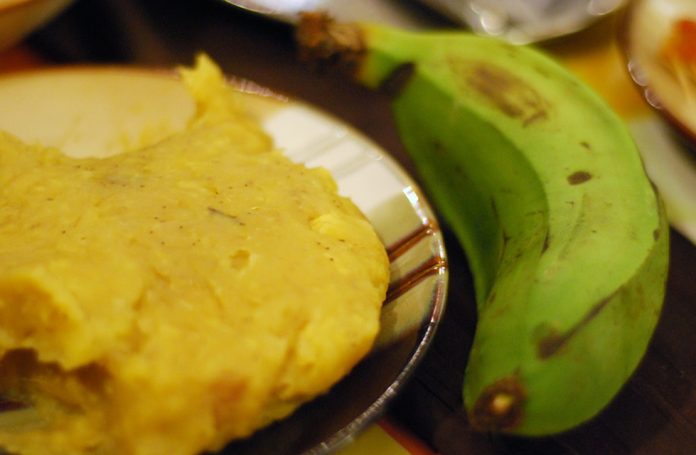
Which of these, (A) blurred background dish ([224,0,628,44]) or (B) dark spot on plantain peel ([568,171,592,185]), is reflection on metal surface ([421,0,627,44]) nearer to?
(A) blurred background dish ([224,0,628,44])

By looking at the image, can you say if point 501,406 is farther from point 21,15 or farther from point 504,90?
point 21,15

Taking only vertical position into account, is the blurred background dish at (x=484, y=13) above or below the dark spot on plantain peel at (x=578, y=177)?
below

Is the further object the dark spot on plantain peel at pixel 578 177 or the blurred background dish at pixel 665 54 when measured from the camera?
the blurred background dish at pixel 665 54

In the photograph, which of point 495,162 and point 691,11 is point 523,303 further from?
point 691,11

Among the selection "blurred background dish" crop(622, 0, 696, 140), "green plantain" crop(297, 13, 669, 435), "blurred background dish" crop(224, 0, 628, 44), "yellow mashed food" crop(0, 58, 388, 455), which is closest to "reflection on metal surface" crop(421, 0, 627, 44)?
"blurred background dish" crop(224, 0, 628, 44)

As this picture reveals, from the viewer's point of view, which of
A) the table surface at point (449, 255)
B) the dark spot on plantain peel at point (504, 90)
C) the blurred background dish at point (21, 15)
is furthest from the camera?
the blurred background dish at point (21, 15)

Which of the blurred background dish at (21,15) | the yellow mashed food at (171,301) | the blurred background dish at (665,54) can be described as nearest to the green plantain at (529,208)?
the yellow mashed food at (171,301)

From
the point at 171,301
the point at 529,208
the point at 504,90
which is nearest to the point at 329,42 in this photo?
the point at 504,90

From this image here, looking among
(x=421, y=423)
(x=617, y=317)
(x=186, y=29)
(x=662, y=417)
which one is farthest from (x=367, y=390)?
(x=186, y=29)

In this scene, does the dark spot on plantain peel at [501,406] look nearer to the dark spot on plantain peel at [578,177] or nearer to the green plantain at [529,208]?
the green plantain at [529,208]
